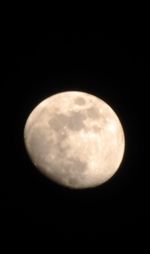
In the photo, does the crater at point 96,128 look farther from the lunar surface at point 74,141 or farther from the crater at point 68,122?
the crater at point 68,122

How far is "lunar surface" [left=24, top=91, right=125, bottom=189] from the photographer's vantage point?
3621 mm

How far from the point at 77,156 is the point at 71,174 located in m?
0.18

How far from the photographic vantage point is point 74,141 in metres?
3.61

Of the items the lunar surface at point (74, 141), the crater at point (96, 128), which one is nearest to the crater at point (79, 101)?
the lunar surface at point (74, 141)

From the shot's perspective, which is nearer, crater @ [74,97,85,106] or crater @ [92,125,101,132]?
crater @ [92,125,101,132]

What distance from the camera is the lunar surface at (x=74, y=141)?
3.62 meters

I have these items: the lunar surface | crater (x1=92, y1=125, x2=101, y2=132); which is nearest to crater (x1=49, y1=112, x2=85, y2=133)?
the lunar surface

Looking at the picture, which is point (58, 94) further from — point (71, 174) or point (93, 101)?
point (71, 174)

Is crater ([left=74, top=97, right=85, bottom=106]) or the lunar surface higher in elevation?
crater ([left=74, top=97, right=85, bottom=106])

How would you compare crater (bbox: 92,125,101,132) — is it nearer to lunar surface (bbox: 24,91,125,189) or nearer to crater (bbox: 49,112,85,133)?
lunar surface (bbox: 24,91,125,189)

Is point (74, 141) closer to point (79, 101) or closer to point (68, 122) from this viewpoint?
point (68, 122)

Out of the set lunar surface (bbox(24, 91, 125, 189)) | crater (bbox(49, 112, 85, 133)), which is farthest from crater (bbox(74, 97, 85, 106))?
crater (bbox(49, 112, 85, 133))

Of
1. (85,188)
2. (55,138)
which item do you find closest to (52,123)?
(55,138)

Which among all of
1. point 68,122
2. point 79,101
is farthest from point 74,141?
point 79,101
